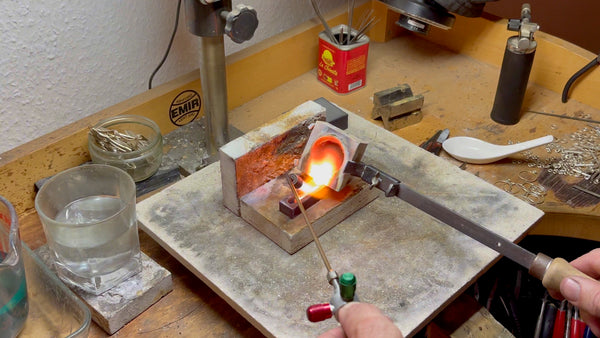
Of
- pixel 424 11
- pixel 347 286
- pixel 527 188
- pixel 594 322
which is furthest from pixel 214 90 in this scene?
pixel 594 322

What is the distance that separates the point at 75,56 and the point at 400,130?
0.73 meters

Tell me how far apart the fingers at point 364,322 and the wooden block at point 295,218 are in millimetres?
212

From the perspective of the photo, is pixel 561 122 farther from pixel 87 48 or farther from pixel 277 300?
pixel 87 48

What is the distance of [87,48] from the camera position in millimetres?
1292

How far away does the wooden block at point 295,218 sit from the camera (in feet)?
2.95

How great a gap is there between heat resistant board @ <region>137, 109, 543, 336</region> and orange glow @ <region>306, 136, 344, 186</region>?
0.27 ft

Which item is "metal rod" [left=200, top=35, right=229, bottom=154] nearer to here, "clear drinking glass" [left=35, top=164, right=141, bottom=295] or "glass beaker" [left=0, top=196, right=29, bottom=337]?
"clear drinking glass" [left=35, top=164, right=141, bottom=295]

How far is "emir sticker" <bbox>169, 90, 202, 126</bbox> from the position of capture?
1229mm

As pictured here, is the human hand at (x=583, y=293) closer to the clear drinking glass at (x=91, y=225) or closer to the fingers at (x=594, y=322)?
the fingers at (x=594, y=322)

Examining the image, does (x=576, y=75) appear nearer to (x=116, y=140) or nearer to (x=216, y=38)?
(x=216, y=38)

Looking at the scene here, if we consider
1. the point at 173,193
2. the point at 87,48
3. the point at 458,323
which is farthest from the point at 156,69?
the point at 458,323

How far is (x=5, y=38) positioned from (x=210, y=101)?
44cm

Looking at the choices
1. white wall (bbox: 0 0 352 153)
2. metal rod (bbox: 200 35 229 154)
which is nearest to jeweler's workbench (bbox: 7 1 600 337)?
metal rod (bbox: 200 35 229 154)

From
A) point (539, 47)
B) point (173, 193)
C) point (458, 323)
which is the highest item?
point (539, 47)
